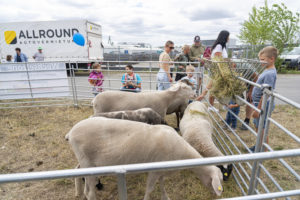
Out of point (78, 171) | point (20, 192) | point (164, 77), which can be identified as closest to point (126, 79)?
point (164, 77)

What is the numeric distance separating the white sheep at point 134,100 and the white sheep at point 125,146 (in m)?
1.71

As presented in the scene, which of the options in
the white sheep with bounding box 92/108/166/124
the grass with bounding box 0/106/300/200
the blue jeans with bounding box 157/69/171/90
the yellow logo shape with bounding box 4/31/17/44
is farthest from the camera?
the yellow logo shape with bounding box 4/31/17/44

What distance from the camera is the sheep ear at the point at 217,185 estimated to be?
2.24m

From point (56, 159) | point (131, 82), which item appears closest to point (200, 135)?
point (56, 159)

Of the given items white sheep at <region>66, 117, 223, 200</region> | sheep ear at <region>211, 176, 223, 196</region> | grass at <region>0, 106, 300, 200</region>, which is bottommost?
grass at <region>0, 106, 300, 200</region>

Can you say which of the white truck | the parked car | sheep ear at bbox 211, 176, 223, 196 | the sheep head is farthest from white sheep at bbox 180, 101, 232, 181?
the parked car

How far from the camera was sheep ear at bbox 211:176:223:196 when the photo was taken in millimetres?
2238

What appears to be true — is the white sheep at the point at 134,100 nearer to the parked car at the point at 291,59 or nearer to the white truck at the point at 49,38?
the white truck at the point at 49,38

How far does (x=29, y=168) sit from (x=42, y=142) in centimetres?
100

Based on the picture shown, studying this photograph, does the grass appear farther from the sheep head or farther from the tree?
the tree

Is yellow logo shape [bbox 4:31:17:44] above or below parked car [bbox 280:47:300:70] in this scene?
above

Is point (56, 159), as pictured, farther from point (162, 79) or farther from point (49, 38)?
point (49, 38)

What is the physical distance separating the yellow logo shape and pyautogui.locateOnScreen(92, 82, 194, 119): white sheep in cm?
1442

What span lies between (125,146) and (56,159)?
229cm
